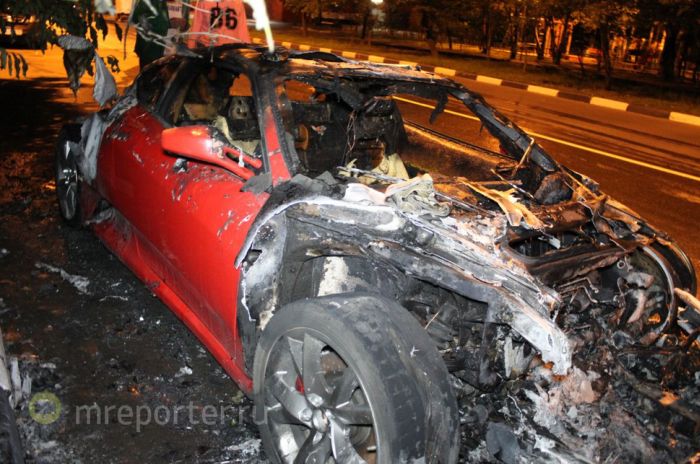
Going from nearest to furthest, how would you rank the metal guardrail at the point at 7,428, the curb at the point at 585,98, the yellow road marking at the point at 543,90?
the metal guardrail at the point at 7,428, the curb at the point at 585,98, the yellow road marking at the point at 543,90

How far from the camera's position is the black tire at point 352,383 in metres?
2.09

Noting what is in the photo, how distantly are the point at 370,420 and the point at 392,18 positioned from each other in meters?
29.3

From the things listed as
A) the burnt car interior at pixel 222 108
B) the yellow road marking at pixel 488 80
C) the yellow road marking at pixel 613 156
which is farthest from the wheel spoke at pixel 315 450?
the yellow road marking at pixel 488 80

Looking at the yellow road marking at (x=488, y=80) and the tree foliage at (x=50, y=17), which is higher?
the tree foliage at (x=50, y=17)

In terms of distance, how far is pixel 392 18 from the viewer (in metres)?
29.4

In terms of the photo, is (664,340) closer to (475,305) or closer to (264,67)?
(475,305)

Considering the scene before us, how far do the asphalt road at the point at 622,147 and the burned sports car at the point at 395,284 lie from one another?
2011mm

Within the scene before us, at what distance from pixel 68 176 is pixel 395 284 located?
329 centimetres

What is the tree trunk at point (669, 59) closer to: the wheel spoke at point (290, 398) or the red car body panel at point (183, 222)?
the red car body panel at point (183, 222)

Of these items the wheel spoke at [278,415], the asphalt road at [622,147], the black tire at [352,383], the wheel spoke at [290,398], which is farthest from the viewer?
the asphalt road at [622,147]

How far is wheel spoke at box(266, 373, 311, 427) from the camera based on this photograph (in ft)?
8.14

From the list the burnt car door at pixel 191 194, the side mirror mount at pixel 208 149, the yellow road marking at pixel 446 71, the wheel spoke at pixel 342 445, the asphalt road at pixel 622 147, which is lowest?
the asphalt road at pixel 622 147

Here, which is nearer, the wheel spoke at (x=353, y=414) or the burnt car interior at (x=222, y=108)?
the wheel spoke at (x=353, y=414)

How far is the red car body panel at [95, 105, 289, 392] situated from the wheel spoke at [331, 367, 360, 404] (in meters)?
0.69
